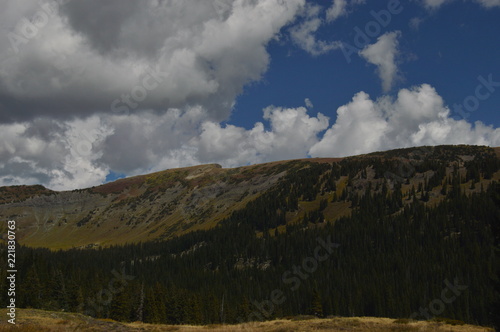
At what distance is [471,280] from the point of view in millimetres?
142375

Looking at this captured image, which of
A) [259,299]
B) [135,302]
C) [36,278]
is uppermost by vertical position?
[36,278]

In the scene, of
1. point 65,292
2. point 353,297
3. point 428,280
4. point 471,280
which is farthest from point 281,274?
point 65,292

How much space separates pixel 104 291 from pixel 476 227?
177 meters

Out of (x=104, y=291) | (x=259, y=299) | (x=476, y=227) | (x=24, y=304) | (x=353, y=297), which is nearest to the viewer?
(x=24, y=304)

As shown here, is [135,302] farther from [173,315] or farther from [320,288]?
[320,288]

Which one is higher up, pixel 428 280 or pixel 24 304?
pixel 24 304

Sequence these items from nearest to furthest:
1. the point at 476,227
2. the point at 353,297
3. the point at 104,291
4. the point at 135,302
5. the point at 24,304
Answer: the point at 24,304 < the point at 135,302 < the point at 104,291 < the point at 353,297 < the point at 476,227

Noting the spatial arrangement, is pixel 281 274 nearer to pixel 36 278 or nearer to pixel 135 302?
pixel 135 302

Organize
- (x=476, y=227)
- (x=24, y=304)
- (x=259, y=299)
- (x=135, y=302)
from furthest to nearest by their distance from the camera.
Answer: (x=476, y=227)
(x=259, y=299)
(x=135, y=302)
(x=24, y=304)

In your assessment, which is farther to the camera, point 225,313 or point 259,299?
point 259,299

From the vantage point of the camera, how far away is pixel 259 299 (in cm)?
15412

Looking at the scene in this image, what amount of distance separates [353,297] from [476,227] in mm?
89123

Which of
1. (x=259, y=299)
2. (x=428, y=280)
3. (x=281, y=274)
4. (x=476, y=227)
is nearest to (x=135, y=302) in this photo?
(x=259, y=299)

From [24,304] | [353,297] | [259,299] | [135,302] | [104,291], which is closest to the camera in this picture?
[24,304]
